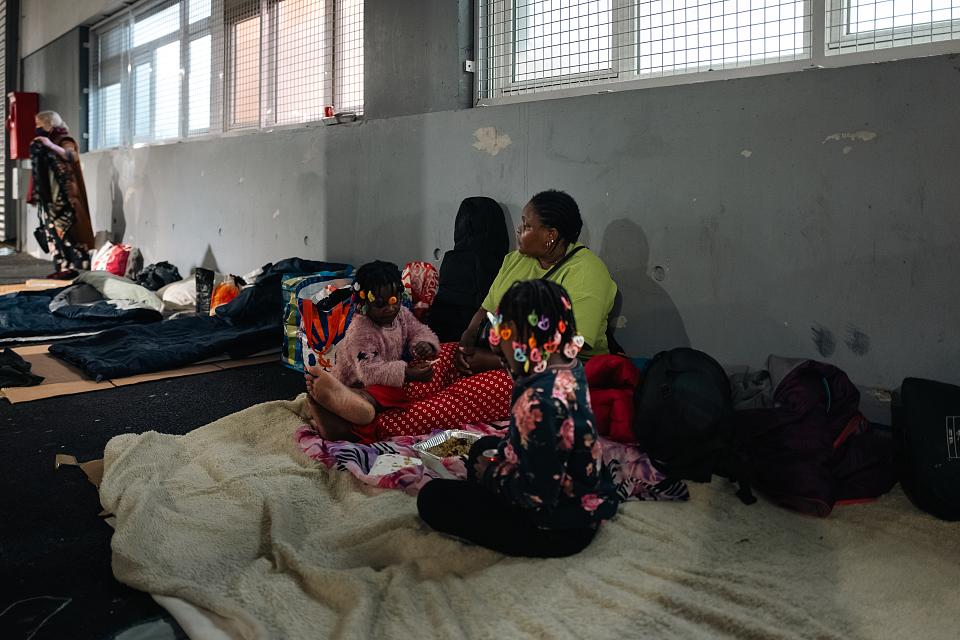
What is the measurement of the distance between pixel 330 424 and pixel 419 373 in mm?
408

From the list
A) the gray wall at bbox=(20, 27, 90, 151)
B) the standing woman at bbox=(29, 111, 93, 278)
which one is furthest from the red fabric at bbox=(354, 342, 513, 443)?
the gray wall at bbox=(20, 27, 90, 151)

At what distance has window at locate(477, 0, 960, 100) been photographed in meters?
2.96

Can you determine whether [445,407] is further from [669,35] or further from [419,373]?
[669,35]

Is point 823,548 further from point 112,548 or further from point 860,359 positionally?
point 112,548

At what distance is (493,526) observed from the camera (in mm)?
1999

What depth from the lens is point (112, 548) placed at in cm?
209

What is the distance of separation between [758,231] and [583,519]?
5.71 feet

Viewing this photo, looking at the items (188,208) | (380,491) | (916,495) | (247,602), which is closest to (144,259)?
(188,208)

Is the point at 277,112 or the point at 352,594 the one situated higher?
the point at 277,112

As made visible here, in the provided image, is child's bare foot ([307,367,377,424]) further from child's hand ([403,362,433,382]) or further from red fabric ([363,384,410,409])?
child's hand ([403,362,433,382])

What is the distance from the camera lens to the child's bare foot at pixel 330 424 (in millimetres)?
2947

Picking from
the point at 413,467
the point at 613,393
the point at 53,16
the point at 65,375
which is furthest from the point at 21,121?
the point at 613,393

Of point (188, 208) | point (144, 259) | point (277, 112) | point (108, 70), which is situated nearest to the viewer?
point (277, 112)

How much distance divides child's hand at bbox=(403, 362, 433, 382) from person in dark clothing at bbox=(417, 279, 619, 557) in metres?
1.11
